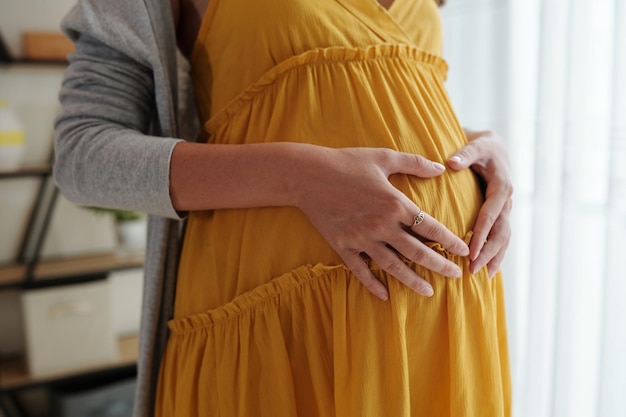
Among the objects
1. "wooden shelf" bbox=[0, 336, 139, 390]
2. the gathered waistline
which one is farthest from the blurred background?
"wooden shelf" bbox=[0, 336, 139, 390]

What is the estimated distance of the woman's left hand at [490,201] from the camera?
0.72 meters

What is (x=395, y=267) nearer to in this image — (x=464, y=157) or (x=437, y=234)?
(x=437, y=234)

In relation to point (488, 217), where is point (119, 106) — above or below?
above

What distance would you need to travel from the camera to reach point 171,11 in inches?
30.5

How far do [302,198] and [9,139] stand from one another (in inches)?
62.4

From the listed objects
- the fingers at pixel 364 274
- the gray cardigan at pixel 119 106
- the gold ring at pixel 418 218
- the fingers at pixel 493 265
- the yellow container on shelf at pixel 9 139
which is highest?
the gray cardigan at pixel 119 106

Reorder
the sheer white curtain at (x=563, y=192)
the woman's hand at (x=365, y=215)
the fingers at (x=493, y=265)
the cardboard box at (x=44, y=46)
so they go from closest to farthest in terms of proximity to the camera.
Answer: the woman's hand at (x=365, y=215) < the fingers at (x=493, y=265) < the sheer white curtain at (x=563, y=192) < the cardboard box at (x=44, y=46)

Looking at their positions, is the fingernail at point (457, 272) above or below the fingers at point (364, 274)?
below

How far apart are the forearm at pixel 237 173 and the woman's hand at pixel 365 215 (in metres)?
0.01

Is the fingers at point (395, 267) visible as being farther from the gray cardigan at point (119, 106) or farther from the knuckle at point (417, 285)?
the gray cardigan at point (119, 106)

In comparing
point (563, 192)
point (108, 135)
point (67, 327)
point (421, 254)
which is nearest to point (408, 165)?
point (421, 254)

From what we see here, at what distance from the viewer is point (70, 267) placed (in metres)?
2.04

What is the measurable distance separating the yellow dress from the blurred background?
0.58 meters

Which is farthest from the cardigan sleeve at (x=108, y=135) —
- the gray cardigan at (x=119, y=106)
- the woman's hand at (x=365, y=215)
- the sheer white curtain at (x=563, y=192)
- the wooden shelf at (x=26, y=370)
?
the wooden shelf at (x=26, y=370)
